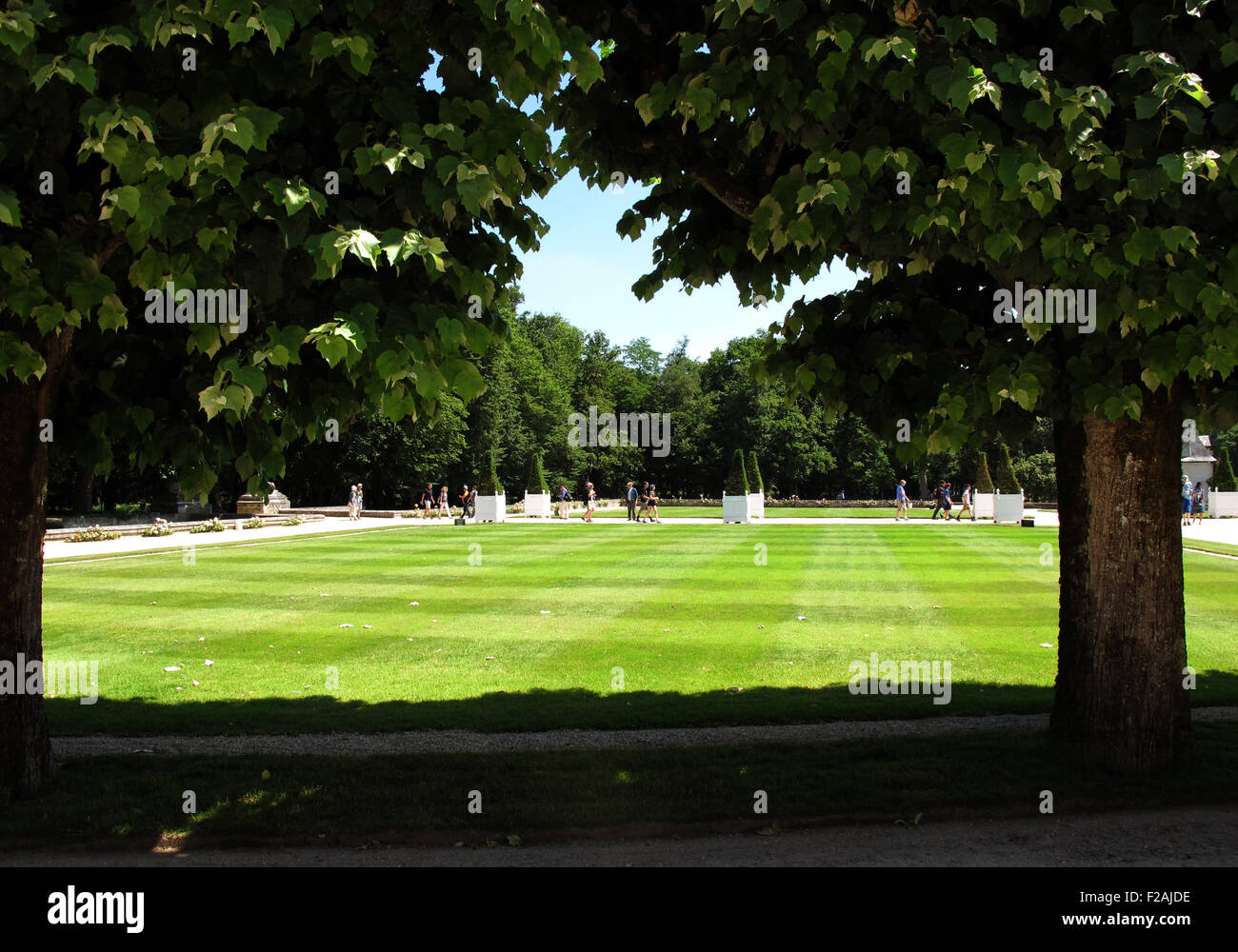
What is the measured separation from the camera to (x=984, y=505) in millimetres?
49781

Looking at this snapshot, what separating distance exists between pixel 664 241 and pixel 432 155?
10.8 ft

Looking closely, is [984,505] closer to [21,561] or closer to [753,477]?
[753,477]

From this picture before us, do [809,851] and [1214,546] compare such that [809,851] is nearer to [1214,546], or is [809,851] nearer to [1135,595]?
[1135,595]

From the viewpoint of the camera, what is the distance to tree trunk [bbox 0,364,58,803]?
740 centimetres

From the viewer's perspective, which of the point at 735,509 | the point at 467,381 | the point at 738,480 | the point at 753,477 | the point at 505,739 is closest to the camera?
the point at 467,381

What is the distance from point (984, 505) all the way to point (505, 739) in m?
45.0

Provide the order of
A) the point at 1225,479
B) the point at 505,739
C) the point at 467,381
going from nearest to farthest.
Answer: the point at 467,381, the point at 505,739, the point at 1225,479

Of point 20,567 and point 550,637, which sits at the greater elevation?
point 20,567

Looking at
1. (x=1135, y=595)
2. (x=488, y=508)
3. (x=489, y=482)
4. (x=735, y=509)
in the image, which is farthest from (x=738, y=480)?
(x=1135, y=595)

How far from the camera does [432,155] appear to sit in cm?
529

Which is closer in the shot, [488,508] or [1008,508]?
[1008,508]

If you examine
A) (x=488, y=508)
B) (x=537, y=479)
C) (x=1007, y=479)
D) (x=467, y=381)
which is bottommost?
(x=488, y=508)

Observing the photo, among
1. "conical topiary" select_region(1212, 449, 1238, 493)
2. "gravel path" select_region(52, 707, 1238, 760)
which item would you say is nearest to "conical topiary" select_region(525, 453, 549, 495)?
"conical topiary" select_region(1212, 449, 1238, 493)
